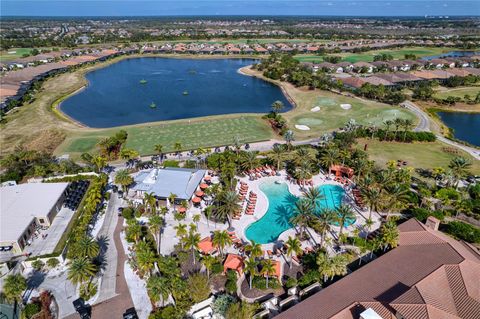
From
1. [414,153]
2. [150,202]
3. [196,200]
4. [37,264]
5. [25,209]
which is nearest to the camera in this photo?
[37,264]

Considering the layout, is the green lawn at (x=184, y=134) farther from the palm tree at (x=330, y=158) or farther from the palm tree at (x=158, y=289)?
the palm tree at (x=158, y=289)

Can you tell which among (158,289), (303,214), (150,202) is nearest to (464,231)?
(303,214)

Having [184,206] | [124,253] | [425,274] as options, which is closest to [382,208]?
[425,274]

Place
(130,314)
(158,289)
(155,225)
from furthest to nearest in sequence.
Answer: (155,225)
(130,314)
(158,289)

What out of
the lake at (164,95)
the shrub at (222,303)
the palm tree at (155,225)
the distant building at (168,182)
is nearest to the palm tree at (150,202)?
the distant building at (168,182)

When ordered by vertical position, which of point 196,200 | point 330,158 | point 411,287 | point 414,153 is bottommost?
point 196,200

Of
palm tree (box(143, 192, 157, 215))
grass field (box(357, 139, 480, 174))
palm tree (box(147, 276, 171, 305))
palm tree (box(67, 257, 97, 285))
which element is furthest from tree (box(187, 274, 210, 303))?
grass field (box(357, 139, 480, 174))

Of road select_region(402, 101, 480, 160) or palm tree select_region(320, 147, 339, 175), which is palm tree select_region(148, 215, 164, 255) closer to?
palm tree select_region(320, 147, 339, 175)

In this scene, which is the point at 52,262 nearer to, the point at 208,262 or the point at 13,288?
the point at 13,288

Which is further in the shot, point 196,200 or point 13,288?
point 196,200
